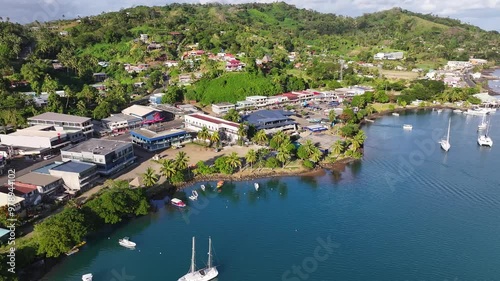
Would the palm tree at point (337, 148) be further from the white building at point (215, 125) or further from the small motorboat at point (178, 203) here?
the small motorboat at point (178, 203)

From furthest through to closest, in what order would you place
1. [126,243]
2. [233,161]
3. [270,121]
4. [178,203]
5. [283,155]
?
[270,121], [283,155], [233,161], [178,203], [126,243]

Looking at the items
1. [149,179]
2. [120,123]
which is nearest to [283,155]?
[149,179]

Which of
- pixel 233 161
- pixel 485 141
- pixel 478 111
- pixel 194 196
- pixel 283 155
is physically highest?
pixel 478 111

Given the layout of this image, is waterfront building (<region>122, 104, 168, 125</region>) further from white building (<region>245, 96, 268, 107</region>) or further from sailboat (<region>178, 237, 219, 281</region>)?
sailboat (<region>178, 237, 219, 281</region>)

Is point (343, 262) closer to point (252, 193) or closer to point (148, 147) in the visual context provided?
point (252, 193)

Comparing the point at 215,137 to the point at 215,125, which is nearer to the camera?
the point at 215,137

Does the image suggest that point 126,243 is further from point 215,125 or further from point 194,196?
point 215,125

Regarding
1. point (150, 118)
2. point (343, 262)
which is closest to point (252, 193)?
point (343, 262)

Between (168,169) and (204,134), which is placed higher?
(204,134)
